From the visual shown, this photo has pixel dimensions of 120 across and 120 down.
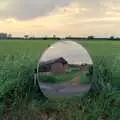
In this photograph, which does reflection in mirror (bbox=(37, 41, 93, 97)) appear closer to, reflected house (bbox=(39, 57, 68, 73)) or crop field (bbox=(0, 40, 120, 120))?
reflected house (bbox=(39, 57, 68, 73))

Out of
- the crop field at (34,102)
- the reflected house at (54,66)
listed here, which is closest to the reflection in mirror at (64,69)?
the reflected house at (54,66)

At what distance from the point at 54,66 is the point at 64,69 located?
15 centimetres

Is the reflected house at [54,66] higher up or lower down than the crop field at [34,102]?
higher up

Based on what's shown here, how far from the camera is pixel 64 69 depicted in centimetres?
609

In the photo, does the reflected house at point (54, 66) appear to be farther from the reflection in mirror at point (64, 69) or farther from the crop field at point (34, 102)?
the crop field at point (34, 102)

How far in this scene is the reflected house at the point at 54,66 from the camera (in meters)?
6.02

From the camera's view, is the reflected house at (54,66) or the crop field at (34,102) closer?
the crop field at (34,102)

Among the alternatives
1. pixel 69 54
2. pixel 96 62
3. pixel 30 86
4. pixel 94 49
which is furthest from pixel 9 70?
pixel 94 49

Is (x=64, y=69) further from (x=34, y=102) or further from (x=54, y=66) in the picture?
(x=34, y=102)

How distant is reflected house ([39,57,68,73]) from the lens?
6020 millimetres

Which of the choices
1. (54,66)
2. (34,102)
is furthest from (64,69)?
(34,102)

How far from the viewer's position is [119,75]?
6.32 meters

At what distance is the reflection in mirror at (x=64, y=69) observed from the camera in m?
6.00

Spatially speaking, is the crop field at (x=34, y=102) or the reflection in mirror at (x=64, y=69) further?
the reflection in mirror at (x=64, y=69)
